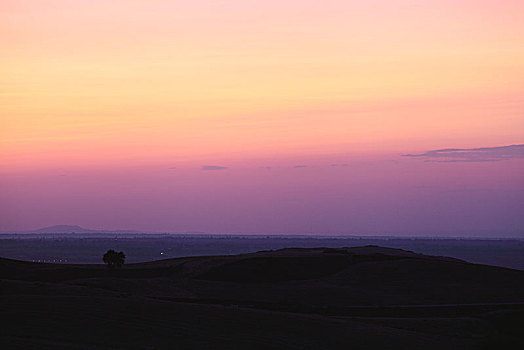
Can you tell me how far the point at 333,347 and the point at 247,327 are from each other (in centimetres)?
427

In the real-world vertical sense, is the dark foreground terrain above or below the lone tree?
below

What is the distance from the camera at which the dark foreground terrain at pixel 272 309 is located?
3044 centimetres

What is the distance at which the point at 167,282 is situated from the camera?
5741cm

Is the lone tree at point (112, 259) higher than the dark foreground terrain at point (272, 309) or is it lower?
higher

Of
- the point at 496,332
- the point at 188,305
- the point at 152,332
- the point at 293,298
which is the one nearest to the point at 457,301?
the point at 293,298

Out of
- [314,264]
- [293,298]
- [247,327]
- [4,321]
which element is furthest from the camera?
[314,264]

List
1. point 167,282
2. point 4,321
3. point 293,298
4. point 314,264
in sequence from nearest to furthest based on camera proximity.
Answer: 1. point 4,321
2. point 293,298
3. point 167,282
4. point 314,264

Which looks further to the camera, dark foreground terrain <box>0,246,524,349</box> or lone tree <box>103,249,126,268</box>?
lone tree <box>103,249,126,268</box>

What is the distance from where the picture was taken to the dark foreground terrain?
3044cm

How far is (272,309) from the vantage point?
42.4 metres

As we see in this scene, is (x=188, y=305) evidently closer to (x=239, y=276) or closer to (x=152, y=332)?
(x=152, y=332)

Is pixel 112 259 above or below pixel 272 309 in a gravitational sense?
above

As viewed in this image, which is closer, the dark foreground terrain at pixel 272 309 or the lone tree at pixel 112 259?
the dark foreground terrain at pixel 272 309

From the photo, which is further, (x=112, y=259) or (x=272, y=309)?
Result: (x=112, y=259)
